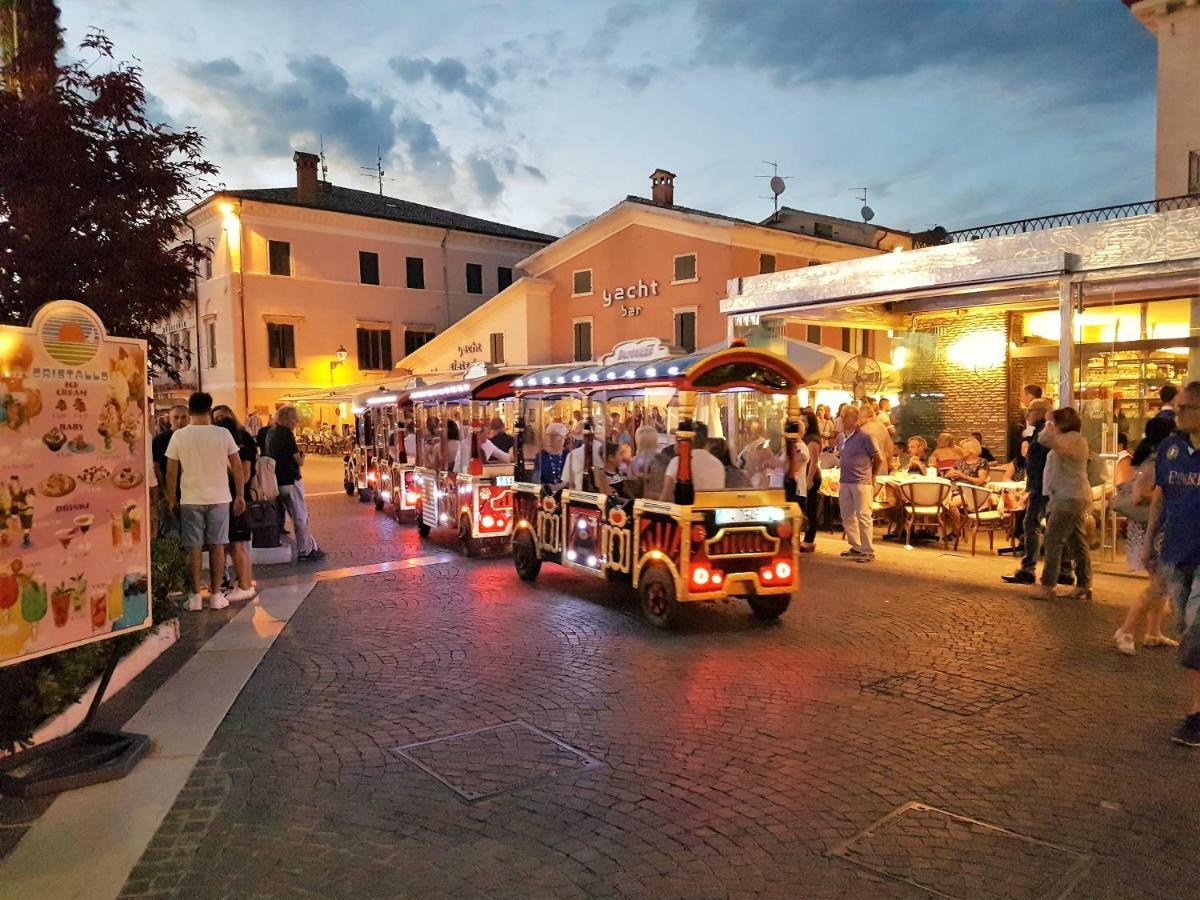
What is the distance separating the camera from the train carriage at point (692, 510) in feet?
23.2

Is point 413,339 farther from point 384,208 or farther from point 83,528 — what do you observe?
point 83,528

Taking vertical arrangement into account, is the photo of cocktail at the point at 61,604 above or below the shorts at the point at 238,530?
above

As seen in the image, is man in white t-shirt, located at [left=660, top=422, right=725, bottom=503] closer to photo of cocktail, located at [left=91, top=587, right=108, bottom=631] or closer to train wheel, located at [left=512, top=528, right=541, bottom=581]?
train wheel, located at [left=512, top=528, right=541, bottom=581]

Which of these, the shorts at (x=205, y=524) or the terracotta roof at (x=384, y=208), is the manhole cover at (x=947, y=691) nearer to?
the shorts at (x=205, y=524)

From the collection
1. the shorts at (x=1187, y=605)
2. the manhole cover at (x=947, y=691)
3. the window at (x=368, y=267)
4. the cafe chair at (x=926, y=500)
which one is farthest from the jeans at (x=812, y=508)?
the window at (x=368, y=267)

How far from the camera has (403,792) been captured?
169 inches

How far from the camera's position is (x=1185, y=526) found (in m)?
4.96

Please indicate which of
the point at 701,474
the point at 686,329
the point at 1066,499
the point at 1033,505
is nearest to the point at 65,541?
the point at 701,474

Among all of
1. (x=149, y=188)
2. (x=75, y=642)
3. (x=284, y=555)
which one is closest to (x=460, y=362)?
(x=284, y=555)

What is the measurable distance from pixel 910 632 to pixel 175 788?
5.54 m

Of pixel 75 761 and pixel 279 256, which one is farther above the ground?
pixel 279 256

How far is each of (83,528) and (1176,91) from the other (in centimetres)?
1772

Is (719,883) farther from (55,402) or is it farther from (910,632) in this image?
(910,632)

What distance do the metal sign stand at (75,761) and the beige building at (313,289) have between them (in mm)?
28406
